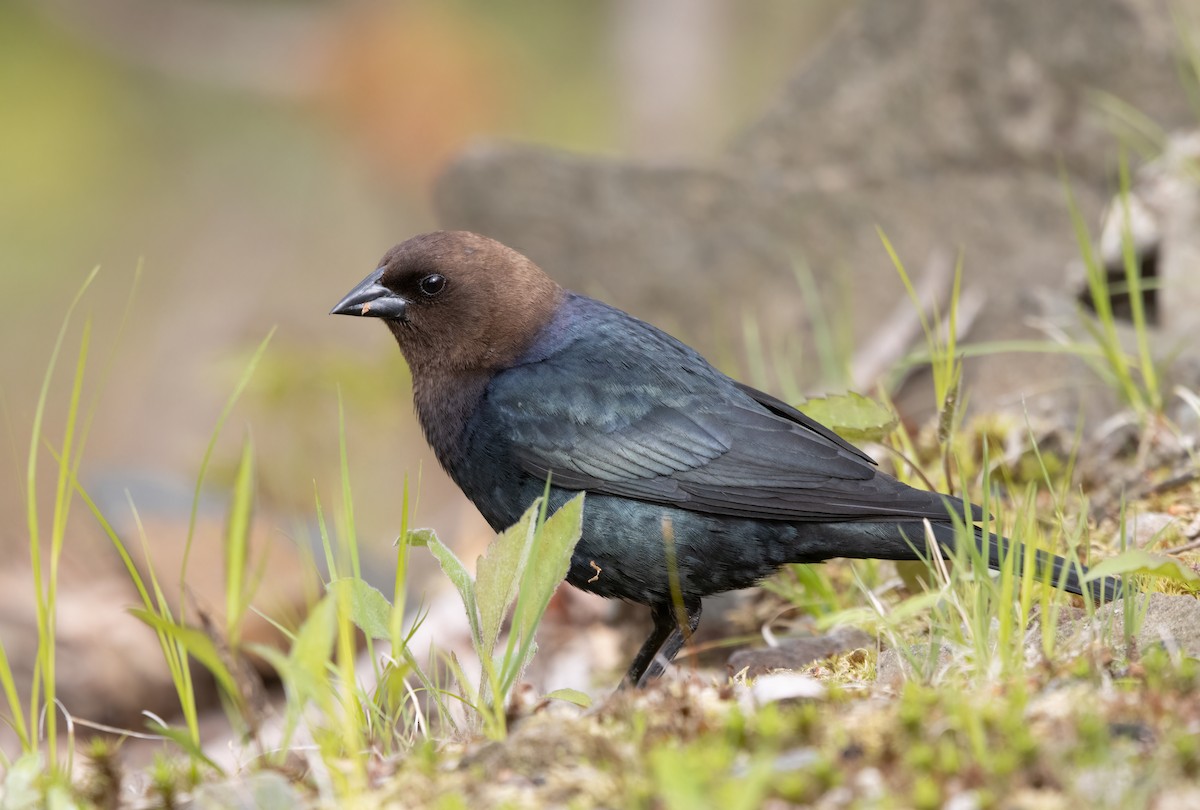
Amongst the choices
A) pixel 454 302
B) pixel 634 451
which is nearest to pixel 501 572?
pixel 634 451

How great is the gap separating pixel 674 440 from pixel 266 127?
1373cm

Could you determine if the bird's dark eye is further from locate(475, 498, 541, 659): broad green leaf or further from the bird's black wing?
locate(475, 498, 541, 659): broad green leaf

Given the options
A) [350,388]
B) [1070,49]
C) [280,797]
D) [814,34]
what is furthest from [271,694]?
[814,34]

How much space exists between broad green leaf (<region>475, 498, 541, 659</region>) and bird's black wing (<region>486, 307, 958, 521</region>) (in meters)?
0.73

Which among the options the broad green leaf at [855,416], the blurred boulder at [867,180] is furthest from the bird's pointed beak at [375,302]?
the blurred boulder at [867,180]

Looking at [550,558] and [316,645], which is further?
[550,558]

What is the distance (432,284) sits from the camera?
412cm

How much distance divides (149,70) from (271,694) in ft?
40.0

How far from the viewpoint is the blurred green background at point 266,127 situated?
13.5 metres

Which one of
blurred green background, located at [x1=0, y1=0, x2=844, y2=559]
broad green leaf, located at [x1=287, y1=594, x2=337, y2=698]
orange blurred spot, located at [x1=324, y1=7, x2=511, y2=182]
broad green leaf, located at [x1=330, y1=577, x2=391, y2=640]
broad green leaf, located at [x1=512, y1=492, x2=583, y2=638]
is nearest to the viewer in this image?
broad green leaf, located at [x1=287, y1=594, x2=337, y2=698]

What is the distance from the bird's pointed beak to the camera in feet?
13.4

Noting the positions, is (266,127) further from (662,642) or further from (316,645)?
(316,645)

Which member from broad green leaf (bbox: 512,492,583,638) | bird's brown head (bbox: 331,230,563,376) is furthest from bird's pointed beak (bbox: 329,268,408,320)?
broad green leaf (bbox: 512,492,583,638)

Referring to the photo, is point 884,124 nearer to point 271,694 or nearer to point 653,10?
point 271,694
